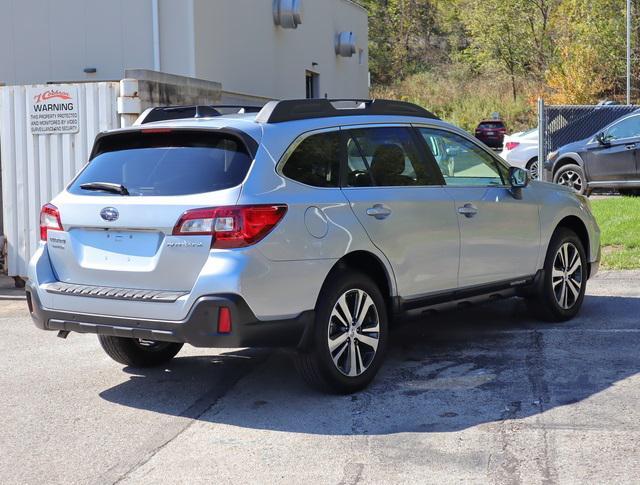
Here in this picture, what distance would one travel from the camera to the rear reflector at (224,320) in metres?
5.28

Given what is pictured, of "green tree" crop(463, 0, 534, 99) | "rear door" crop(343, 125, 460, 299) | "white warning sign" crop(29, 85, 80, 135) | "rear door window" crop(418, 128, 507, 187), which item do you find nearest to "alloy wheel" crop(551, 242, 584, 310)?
"rear door window" crop(418, 128, 507, 187)

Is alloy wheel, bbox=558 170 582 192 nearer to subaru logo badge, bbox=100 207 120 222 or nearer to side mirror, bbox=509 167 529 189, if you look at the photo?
side mirror, bbox=509 167 529 189

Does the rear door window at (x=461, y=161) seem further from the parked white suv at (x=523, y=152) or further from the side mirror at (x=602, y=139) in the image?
the parked white suv at (x=523, y=152)

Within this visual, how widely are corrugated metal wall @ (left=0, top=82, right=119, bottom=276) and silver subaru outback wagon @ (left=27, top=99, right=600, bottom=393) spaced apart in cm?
360

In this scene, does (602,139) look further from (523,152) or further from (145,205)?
(145,205)

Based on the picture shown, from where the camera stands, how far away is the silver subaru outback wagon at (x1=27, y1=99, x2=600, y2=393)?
5.38 metres

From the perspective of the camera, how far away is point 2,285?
10867 millimetres

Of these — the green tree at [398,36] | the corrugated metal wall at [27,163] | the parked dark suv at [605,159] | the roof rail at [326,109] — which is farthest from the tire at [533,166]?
the green tree at [398,36]

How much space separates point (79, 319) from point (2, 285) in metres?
5.54

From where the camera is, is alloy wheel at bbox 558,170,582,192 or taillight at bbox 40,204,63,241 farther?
alloy wheel at bbox 558,170,582,192

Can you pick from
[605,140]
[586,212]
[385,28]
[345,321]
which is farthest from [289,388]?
[385,28]

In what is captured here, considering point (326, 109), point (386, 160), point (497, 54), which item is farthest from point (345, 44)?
point (497, 54)

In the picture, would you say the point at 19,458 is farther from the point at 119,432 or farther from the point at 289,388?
the point at 289,388

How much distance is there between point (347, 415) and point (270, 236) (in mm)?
1160
